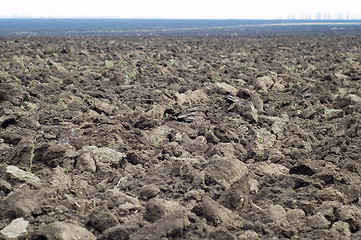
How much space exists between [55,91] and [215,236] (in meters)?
→ 6.57

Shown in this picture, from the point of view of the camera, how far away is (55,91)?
29.0 feet

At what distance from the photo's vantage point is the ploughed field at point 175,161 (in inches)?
146

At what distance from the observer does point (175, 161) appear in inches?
198

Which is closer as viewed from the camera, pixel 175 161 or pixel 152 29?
pixel 175 161

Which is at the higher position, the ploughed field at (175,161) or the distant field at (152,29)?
the distant field at (152,29)

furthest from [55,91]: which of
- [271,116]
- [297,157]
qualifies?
[297,157]

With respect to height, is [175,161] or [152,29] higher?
[152,29]

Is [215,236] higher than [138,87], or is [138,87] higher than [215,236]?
[138,87]

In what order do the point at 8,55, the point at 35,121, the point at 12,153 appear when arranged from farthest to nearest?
1. the point at 8,55
2. the point at 35,121
3. the point at 12,153

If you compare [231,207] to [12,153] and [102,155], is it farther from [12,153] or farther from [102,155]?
[12,153]

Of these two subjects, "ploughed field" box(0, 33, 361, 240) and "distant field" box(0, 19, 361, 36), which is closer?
"ploughed field" box(0, 33, 361, 240)

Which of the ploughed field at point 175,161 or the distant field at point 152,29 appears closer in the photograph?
the ploughed field at point 175,161

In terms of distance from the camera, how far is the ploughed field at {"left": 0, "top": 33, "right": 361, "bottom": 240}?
3703mm

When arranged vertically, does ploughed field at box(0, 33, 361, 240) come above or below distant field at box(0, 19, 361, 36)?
below
